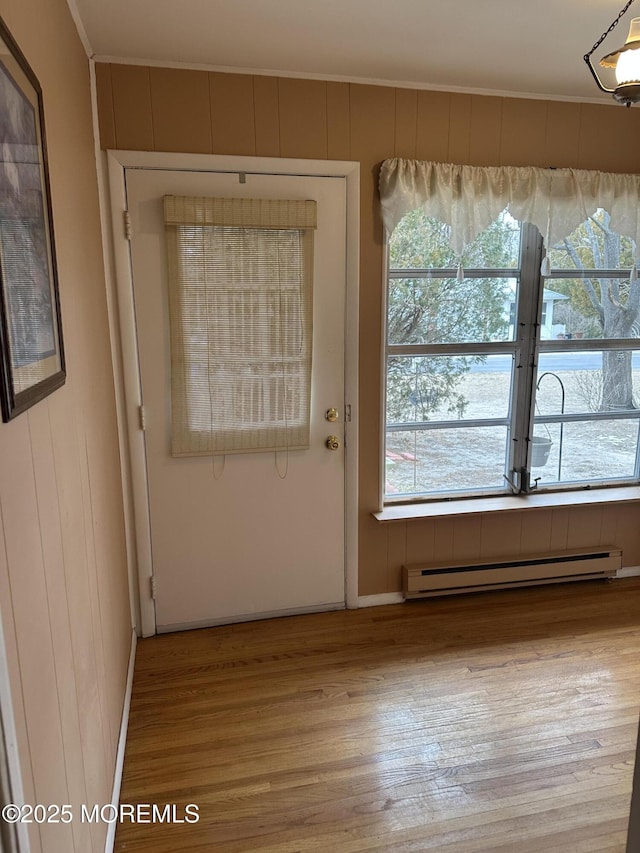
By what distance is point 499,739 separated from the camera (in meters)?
2.10

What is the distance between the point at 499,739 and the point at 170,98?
9.32 ft

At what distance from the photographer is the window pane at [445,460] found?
3039 millimetres

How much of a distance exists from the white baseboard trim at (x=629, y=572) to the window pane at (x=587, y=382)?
0.95m

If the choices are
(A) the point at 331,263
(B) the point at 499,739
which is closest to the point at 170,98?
(A) the point at 331,263

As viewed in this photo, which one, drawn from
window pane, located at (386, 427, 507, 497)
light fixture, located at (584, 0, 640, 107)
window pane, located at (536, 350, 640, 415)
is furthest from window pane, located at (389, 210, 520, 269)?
light fixture, located at (584, 0, 640, 107)

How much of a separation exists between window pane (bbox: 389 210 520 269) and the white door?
33 cm

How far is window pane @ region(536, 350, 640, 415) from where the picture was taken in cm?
312

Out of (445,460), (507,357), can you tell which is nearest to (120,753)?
(445,460)

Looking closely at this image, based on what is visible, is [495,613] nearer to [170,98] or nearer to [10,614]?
[10,614]

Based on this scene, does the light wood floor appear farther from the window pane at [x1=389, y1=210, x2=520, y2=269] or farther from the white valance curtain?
the white valance curtain

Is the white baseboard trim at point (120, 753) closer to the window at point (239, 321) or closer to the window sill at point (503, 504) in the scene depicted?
the window at point (239, 321)

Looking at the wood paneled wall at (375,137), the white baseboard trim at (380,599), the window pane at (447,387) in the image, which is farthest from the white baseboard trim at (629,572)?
the white baseboard trim at (380,599)

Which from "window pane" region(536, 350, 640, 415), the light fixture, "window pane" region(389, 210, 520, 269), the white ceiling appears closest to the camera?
the light fixture

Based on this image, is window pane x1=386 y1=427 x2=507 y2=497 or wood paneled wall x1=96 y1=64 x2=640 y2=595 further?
window pane x1=386 y1=427 x2=507 y2=497
